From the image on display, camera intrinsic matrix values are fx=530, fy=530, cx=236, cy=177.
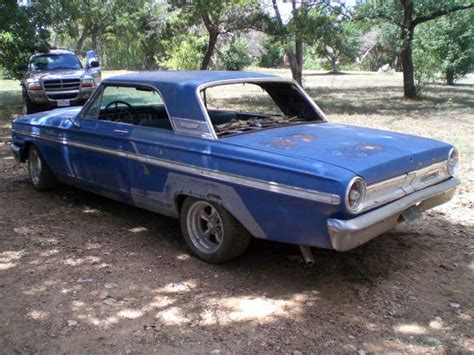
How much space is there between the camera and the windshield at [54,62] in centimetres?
1441

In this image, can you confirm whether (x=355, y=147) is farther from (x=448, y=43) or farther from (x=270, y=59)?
(x=270, y=59)

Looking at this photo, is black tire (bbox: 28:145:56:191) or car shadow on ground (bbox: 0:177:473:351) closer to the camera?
car shadow on ground (bbox: 0:177:473:351)

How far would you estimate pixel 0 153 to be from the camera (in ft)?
29.8

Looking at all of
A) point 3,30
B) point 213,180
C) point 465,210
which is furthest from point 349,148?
point 3,30

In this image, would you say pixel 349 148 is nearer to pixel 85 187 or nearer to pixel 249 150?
pixel 249 150

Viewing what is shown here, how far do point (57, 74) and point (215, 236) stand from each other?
1107cm

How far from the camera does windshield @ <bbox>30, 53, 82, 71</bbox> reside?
567 inches

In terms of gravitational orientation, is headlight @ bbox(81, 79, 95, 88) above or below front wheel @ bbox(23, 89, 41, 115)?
above

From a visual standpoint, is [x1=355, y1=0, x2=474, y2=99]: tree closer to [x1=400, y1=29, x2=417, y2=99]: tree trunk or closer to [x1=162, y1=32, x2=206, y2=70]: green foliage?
[x1=400, y1=29, x2=417, y2=99]: tree trunk

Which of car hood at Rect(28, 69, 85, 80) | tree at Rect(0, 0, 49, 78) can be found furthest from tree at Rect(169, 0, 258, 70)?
tree at Rect(0, 0, 49, 78)

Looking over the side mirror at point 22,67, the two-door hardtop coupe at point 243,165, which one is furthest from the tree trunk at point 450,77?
the two-door hardtop coupe at point 243,165

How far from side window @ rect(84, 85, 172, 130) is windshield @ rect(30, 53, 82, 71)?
9.93m

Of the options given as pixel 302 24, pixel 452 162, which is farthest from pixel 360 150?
pixel 302 24

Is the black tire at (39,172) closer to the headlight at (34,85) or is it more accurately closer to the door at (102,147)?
the door at (102,147)
